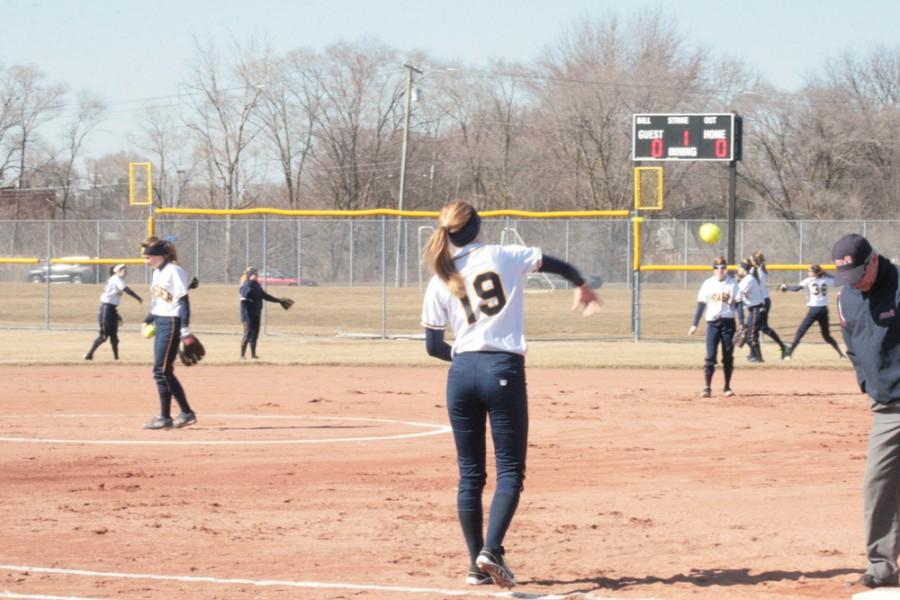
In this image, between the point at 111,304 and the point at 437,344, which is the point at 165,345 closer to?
the point at 437,344

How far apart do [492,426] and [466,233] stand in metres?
1.07

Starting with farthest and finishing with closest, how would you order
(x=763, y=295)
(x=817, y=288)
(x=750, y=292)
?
1. (x=763, y=295)
2. (x=750, y=292)
3. (x=817, y=288)

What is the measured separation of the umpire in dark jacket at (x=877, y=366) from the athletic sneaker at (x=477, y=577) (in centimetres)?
208

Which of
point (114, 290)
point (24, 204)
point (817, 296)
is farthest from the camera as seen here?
point (24, 204)

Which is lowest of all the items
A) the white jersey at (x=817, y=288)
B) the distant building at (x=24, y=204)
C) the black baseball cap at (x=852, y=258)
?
the white jersey at (x=817, y=288)

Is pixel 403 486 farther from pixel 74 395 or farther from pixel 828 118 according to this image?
pixel 828 118

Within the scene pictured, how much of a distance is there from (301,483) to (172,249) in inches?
145

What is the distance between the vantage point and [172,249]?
13180mm

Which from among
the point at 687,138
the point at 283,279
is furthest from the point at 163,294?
the point at 283,279

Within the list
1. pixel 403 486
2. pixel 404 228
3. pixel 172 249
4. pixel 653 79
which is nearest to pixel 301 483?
pixel 403 486

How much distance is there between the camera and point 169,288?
13242 mm

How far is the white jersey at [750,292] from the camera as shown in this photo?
2459 cm

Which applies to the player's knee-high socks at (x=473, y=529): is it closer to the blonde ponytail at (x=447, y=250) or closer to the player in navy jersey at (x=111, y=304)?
the blonde ponytail at (x=447, y=250)

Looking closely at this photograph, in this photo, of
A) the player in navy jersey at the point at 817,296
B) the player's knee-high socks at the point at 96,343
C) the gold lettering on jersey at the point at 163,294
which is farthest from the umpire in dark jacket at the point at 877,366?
the player's knee-high socks at the point at 96,343
